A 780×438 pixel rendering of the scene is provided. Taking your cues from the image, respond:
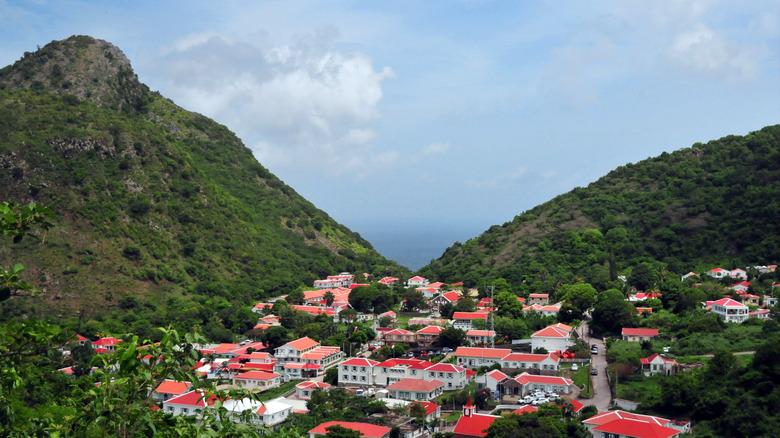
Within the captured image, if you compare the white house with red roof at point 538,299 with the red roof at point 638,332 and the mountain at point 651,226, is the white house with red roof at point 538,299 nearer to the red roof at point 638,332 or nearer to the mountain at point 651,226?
the mountain at point 651,226

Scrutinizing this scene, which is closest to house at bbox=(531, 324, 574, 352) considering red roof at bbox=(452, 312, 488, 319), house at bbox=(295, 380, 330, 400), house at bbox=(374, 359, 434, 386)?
red roof at bbox=(452, 312, 488, 319)

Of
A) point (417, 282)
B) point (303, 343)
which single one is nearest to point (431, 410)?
point (303, 343)

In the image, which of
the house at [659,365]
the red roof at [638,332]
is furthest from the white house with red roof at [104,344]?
the red roof at [638,332]

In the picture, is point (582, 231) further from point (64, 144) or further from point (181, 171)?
point (64, 144)

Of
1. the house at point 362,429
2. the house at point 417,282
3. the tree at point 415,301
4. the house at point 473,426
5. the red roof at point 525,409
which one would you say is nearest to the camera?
the house at point 473,426

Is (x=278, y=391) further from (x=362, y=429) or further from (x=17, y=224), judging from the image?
(x=17, y=224)
